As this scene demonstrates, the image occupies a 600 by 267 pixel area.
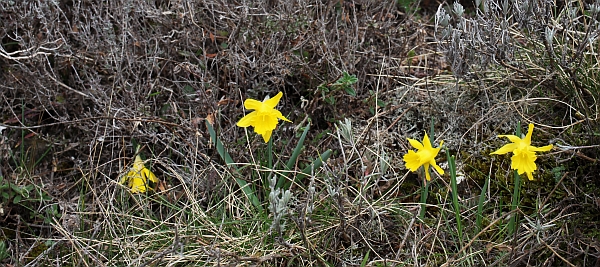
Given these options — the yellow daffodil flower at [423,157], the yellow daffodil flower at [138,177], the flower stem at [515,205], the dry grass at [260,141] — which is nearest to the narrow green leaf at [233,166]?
the dry grass at [260,141]

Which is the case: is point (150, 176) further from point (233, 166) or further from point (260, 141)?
point (260, 141)

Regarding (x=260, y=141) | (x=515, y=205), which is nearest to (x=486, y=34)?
(x=515, y=205)

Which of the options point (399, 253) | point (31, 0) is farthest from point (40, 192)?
point (399, 253)

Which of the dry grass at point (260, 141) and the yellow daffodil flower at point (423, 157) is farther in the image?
the dry grass at point (260, 141)

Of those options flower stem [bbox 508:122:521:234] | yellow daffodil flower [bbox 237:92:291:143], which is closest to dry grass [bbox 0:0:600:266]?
flower stem [bbox 508:122:521:234]

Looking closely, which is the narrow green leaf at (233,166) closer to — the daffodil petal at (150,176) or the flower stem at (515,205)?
the daffodil petal at (150,176)

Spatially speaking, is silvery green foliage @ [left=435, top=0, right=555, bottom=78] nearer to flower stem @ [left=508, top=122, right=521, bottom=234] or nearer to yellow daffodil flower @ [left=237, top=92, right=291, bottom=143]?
flower stem @ [left=508, top=122, right=521, bottom=234]

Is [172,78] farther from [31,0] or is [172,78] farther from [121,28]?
[31,0]
